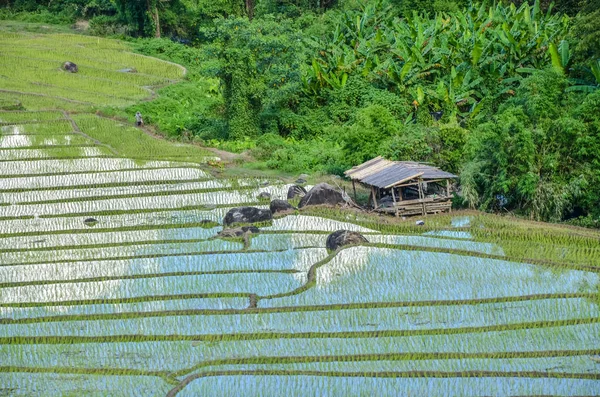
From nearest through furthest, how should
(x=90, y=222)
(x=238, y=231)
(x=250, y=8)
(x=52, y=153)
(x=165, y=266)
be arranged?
(x=165, y=266), (x=238, y=231), (x=90, y=222), (x=52, y=153), (x=250, y=8)

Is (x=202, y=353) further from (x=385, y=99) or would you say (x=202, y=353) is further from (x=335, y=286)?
(x=385, y=99)

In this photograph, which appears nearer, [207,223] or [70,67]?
[207,223]

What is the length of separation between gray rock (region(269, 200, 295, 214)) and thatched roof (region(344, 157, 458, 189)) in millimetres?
1569

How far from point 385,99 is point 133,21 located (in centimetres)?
1637

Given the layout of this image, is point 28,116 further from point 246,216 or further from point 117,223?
point 246,216

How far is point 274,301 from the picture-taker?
13000 millimetres

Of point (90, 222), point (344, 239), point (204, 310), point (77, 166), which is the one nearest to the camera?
point (204, 310)

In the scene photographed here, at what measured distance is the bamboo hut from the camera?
17.0 metres

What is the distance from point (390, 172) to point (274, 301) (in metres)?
5.45

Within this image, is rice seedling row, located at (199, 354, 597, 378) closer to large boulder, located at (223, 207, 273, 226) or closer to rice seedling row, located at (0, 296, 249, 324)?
rice seedling row, located at (0, 296, 249, 324)

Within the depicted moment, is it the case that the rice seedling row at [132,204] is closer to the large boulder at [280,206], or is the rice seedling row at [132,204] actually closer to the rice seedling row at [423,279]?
the large boulder at [280,206]

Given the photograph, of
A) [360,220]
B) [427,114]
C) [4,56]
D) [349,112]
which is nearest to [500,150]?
[360,220]

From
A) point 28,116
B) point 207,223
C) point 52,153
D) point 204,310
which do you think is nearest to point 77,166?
point 52,153

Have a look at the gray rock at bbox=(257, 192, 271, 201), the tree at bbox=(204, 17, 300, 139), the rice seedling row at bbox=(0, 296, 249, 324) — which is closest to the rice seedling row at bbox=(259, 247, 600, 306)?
the rice seedling row at bbox=(0, 296, 249, 324)
